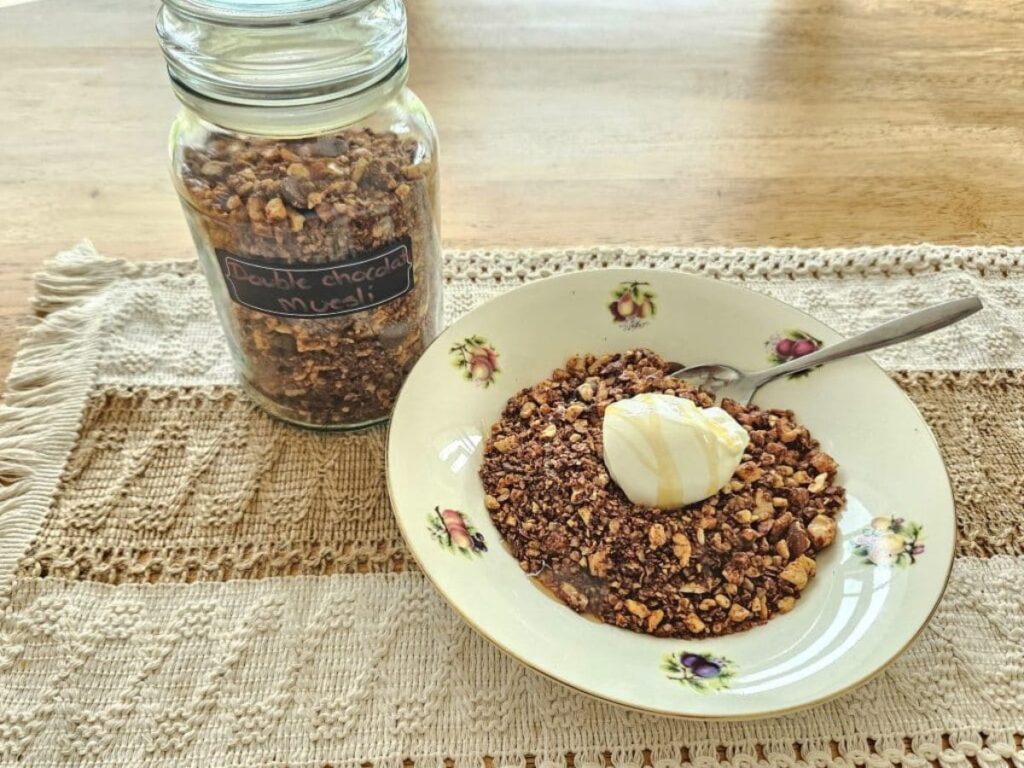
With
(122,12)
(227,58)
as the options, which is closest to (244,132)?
(227,58)

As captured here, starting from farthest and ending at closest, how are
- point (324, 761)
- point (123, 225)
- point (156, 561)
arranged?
point (123, 225)
point (156, 561)
point (324, 761)

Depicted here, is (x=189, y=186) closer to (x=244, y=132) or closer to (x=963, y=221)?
(x=244, y=132)

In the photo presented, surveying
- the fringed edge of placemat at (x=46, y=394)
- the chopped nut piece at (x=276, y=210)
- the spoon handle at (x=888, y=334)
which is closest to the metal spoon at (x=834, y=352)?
the spoon handle at (x=888, y=334)

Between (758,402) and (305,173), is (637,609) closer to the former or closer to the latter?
(758,402)

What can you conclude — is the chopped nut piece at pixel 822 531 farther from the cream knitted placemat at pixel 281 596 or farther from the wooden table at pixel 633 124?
the wooden table at pixel 633 124

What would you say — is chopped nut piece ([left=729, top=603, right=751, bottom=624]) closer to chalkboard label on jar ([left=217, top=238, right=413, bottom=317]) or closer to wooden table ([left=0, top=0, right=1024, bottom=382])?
chalkboard label on jar ([left=217, top=238, right=413, bottom=317])

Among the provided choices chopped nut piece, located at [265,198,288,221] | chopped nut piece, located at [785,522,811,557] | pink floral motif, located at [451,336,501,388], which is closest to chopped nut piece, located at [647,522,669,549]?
chopped nut piece, located at [785,522,811,557]
